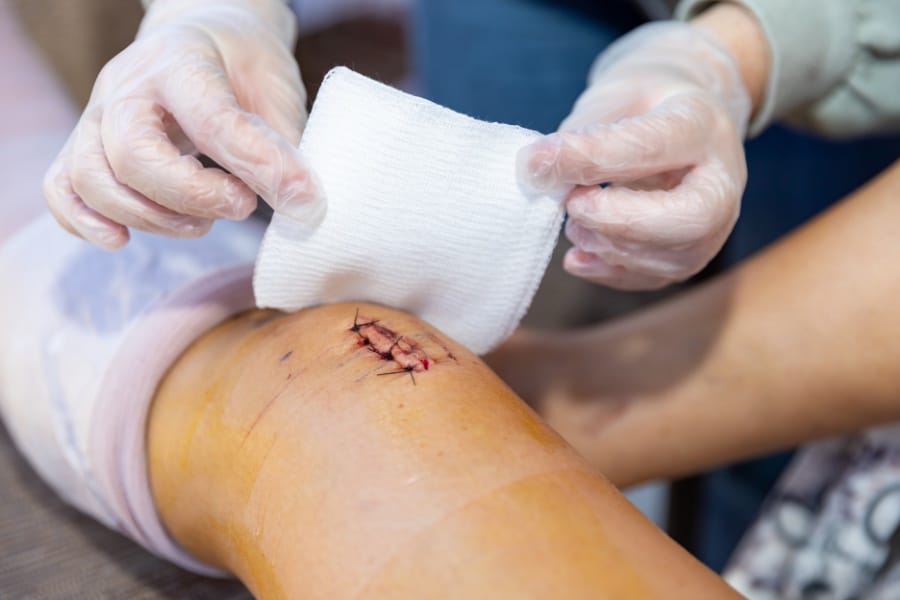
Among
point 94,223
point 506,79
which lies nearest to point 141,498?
point 94,223

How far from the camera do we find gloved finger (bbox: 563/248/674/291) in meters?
0.81

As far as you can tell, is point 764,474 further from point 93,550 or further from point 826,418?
point 93,550

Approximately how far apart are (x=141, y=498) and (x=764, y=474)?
108 cm

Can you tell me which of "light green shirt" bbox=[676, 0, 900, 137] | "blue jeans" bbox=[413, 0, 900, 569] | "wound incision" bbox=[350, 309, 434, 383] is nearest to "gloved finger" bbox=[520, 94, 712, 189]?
"wound incision" bbox=[350, 309, 434, 383]

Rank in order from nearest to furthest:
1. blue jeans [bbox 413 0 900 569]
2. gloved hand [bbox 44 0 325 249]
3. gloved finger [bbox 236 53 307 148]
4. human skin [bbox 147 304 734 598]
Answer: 1. human skin [bbox 147 304 734 598]
2. gloved hand [bbox 44 0 325 249]
3. gloved finger [bbox 236 53 307 148]
4. blue jeans [bbox 413 0 900 569]

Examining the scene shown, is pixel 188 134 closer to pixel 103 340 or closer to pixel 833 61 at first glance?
pixel 103 340

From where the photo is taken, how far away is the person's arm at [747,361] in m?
0.88

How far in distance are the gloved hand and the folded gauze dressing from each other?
0.03 meters

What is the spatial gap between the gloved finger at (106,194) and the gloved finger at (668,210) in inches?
12.4

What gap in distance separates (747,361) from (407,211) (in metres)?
0.48

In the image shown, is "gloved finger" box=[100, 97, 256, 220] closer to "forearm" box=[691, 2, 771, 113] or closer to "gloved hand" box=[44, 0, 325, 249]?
"gloved hand" box=[44, 0, 325, 249]

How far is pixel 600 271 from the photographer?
81 cm

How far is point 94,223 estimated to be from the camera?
0.76 meters

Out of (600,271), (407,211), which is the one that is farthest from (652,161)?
(407,211)
